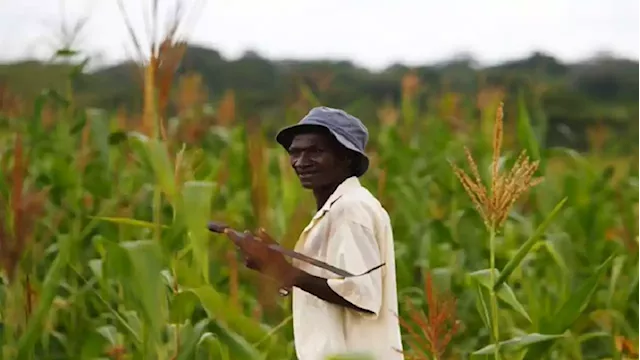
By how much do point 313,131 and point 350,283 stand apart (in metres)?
0.30

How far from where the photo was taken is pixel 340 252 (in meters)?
1.83

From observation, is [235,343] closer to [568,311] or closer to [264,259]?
[264,259]

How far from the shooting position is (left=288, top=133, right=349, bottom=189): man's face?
189 centimetres

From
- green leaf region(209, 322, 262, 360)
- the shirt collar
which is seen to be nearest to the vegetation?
green leaf region(209, 322, 262, 360)

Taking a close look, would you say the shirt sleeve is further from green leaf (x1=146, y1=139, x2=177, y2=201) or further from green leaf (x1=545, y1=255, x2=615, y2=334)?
green leaf (x1=545, y1=255, x2=615, y2=334)

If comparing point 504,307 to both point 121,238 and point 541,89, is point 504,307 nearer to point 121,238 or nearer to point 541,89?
point 121,238

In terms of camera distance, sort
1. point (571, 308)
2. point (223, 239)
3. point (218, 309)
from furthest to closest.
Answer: point (223, 239), point (571, 308), point (218, 309)

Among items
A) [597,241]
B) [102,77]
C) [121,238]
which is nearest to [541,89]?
[597,241]

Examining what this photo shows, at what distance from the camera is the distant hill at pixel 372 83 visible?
5.73 meters

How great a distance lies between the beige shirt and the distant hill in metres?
2.63

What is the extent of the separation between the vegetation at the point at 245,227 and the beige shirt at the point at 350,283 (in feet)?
0.24

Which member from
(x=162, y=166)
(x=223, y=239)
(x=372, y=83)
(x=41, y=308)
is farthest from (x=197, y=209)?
(x=372, y=83)

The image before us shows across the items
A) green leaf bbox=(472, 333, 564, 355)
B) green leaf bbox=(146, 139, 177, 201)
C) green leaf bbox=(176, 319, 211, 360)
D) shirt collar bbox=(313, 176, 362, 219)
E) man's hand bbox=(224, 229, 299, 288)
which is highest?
green leaf bbox=(146, 139, 177, 201)

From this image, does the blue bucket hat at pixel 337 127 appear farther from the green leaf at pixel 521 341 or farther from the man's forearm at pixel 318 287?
the green leaf at pixel 521 341
